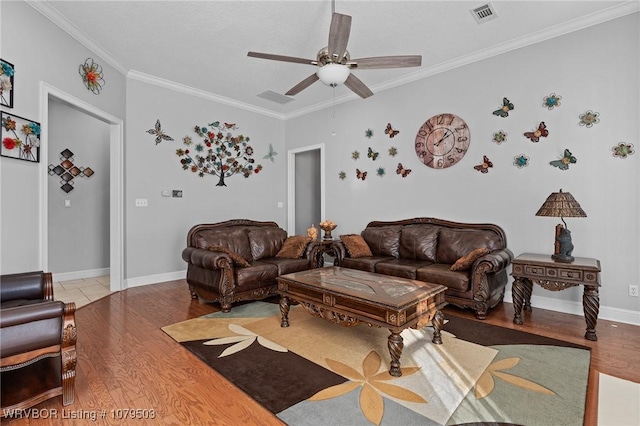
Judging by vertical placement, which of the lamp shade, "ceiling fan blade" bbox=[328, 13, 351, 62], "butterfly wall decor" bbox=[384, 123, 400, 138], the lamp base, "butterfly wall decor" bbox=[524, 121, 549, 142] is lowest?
the lamp base

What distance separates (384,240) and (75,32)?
14.8 feet

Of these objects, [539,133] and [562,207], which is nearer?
[562,207]

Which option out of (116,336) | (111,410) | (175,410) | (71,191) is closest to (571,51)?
(175,410)

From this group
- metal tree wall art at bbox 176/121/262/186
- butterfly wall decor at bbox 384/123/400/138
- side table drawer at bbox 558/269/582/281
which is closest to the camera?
side table drawer at bbox 558/269/582/281

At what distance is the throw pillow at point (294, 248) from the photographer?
4.42 meters

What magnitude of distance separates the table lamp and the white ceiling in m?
1.91

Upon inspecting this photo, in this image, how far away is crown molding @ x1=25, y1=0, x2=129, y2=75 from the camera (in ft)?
9.95

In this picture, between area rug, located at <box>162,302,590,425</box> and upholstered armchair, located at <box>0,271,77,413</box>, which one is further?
area rug, located at <box>162,302,590,425</box>

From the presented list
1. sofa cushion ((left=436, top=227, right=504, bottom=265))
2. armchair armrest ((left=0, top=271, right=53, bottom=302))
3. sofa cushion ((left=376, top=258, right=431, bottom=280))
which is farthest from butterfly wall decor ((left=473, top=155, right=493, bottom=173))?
armchair armrest ((left=0, top=271, right=53, bottom=302))

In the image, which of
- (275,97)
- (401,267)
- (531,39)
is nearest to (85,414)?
(401,267)

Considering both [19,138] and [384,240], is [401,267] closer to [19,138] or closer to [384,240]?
[384,240]

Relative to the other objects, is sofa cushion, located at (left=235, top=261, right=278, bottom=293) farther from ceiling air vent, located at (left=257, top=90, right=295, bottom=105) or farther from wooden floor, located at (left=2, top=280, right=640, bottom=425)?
ceiling air vent, located at (left=257, top=90, right=295, bottom=105)

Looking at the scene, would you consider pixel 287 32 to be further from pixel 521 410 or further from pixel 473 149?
pixel 521 410

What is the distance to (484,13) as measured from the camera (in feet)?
10.6
